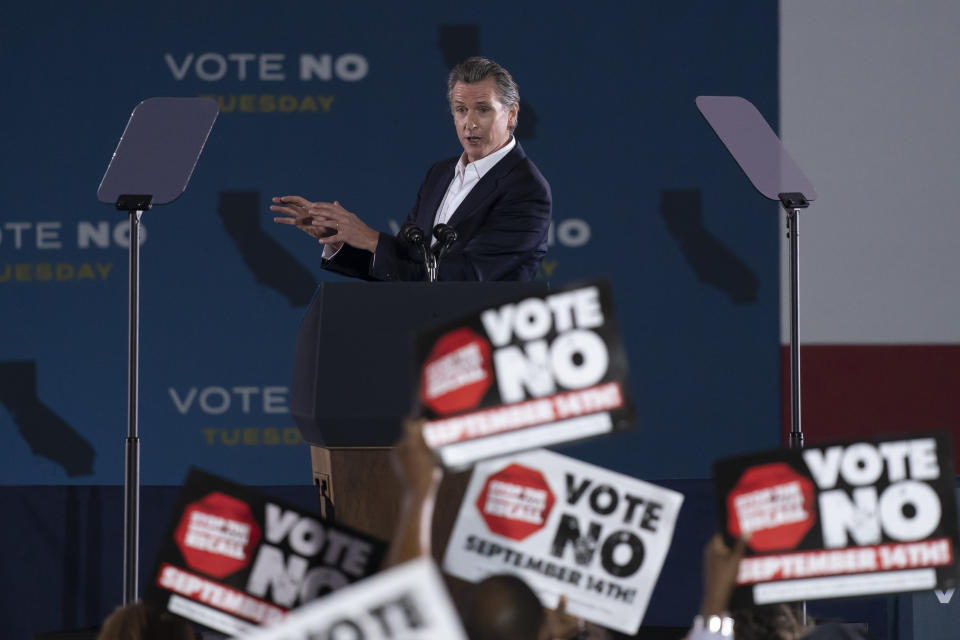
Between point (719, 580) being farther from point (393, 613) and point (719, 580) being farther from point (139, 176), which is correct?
point (139, 176)

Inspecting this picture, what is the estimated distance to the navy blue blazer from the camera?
2.17 meters

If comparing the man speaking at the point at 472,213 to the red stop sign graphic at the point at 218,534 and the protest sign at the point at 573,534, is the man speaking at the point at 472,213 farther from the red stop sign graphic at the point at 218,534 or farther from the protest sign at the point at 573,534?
the red stop sign graphic at the point at 218,534

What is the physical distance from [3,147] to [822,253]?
305 centimetres

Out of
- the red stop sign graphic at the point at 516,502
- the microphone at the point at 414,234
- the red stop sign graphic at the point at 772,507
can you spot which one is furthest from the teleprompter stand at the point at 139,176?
the red stop sign graphic at the point at 772,507

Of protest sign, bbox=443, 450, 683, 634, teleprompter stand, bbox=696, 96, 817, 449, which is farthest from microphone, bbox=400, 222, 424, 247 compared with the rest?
teleprompter stand, bbox=696, 96, 817, 449

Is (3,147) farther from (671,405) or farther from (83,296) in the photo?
(671,405)

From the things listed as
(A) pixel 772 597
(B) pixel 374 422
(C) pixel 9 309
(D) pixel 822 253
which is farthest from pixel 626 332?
(A) pixel 772 597

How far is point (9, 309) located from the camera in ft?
13.8

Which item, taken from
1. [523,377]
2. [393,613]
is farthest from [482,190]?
[393,613]

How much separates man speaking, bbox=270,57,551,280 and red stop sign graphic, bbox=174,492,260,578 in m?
0.90

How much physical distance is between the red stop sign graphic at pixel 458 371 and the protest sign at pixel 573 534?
23 cm

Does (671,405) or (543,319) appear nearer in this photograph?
(543,319)

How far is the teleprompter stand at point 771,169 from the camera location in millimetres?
3076

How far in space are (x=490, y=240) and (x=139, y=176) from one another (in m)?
1.05
